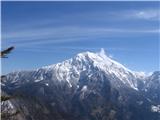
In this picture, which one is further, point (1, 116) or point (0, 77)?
point (1, 116)

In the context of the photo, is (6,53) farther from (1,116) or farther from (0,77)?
(1,116)

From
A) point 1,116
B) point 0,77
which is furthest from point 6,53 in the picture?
point 1,116

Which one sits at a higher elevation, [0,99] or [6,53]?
[6,53]

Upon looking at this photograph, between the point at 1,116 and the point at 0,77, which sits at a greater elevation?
the point at 0,77

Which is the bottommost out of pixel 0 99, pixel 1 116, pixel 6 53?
pixel 1 116

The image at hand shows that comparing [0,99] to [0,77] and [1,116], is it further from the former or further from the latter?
[1,116]

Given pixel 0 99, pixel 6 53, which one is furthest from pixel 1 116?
pixel 6 53

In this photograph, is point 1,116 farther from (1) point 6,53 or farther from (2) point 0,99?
(1) point 6,53

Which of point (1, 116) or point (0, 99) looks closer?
point (0, 99)
